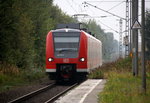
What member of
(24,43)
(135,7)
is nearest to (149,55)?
(24,43)

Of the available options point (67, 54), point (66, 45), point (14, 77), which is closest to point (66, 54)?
point (67, 54)

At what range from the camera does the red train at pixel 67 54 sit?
836 inches

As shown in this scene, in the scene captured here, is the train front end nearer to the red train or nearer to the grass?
the red train

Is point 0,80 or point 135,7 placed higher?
point 135,7

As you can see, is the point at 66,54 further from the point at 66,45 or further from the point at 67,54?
the point at 66,45

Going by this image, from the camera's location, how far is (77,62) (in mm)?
21234

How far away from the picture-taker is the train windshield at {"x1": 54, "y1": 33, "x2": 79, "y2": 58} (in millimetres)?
21330

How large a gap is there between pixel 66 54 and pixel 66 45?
0.54 m

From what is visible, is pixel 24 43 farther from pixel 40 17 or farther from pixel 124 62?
pixel 40 17

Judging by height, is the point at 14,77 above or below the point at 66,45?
below

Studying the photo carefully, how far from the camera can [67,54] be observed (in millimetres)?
21312

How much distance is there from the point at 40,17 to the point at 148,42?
19.5 meters

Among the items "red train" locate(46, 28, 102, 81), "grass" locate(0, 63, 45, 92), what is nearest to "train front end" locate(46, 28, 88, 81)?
"red train" locate(46, 28, 102, 81)

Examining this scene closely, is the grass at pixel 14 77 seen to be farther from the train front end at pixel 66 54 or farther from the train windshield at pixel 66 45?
the train windshield at pixel 66 45
